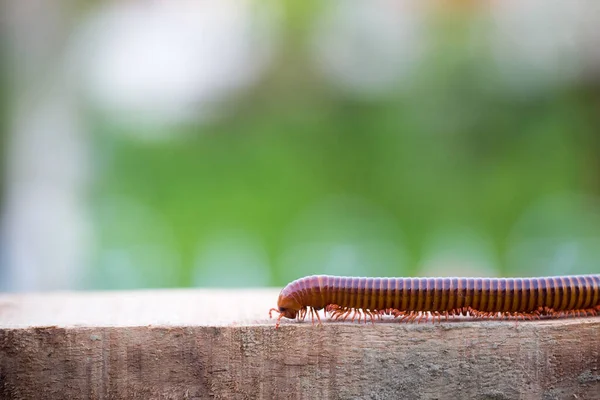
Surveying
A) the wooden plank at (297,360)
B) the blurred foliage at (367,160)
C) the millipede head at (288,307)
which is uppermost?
the blurred foliage at (367,160)

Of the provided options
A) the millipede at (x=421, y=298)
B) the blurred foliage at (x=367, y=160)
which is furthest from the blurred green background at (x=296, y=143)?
the millipede at (x=421, y=298)

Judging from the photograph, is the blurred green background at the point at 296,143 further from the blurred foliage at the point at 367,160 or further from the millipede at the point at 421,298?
the millipede at the point at 421,298

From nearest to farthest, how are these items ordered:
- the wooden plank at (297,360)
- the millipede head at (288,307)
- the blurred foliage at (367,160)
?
the wooden plank at (297,360) < the millipede head at (288,307) < the blurred foliage at (367,160)

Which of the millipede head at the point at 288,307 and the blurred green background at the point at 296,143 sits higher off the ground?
the blurred green background at the point at 296,143

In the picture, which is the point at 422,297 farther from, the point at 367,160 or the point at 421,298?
the point at 367,160

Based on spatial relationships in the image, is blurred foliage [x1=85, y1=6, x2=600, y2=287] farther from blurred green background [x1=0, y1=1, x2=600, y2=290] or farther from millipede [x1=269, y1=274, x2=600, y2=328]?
millipede [x1=269, y1=274, x2=600, y2=328]

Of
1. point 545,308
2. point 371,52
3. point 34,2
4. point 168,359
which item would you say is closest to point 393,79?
point 371,52

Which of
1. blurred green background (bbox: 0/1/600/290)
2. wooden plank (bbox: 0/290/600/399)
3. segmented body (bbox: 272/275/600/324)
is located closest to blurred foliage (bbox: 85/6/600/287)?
blurred green background (bbox: 0/1/600/290)
